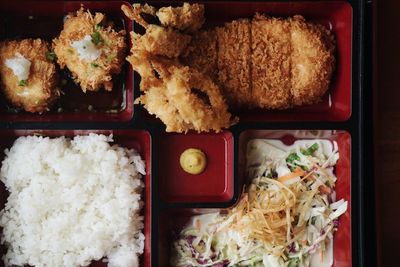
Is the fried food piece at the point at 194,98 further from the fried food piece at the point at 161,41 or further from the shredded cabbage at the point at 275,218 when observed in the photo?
the shredded cabbage at the point at 275,218

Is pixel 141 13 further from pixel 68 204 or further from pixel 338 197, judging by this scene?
pixel 338 197

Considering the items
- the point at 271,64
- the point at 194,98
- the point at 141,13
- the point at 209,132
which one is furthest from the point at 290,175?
the point at 141,13

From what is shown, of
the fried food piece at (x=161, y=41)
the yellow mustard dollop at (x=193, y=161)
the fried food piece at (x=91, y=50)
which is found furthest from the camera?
the yellow mustard dollop at (x=193, y=161)

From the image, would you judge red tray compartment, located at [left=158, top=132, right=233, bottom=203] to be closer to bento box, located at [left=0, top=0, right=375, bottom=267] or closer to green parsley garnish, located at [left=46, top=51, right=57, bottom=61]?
bento box, located at [left=0, top=0, right=375, bottom=267]

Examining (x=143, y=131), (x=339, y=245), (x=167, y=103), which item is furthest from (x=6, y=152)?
(x=339, y=245)

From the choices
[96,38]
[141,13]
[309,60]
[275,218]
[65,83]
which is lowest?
[275,218]

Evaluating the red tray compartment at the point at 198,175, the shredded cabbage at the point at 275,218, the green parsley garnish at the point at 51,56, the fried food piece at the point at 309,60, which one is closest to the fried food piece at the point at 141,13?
the green parsley garnish at the point at 51,56
